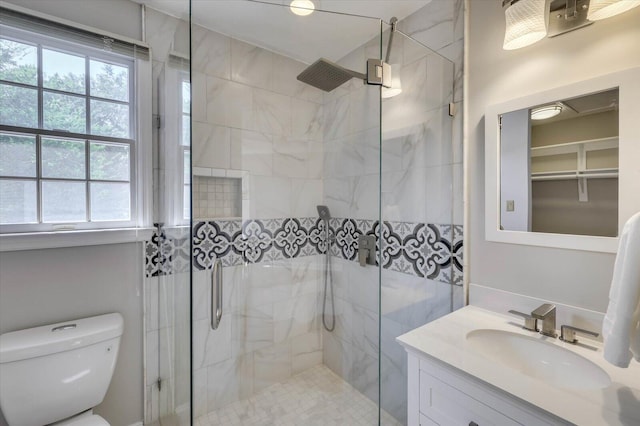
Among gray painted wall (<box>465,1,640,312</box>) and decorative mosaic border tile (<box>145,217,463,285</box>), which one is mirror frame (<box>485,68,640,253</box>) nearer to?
gray painted wall (<box>465,1,640,312</box>)

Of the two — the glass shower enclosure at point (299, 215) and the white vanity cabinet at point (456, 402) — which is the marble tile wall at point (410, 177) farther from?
A: the white vanity cabinet at point (456, 402)

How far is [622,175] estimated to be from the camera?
95cm

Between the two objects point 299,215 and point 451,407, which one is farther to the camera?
point 299,215

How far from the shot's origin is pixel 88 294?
1.47 m

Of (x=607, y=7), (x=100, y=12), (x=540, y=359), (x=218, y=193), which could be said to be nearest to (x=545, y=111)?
(x=607, y=7)

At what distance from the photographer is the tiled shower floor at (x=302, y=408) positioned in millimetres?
1457

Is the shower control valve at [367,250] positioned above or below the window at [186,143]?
below

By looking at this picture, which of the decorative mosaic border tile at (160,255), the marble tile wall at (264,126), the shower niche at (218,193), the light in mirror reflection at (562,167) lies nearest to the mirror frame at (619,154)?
the light in mirror reflection at (562,167)

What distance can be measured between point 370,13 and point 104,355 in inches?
Result: 92.5

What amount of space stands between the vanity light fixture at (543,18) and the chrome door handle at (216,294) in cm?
174

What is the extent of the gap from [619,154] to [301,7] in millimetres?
1551

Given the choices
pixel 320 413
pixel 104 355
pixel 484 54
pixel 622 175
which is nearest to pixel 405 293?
pixel 320 413

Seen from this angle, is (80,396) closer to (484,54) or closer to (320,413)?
(320,413)

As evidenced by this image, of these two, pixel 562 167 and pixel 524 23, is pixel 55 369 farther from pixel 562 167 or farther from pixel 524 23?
pixel 524 23
